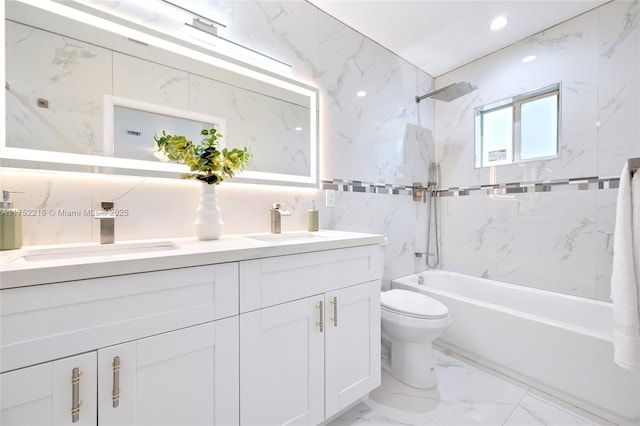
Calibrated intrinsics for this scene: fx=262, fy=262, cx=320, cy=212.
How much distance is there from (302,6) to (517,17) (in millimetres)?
1609

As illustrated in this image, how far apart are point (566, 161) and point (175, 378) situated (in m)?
2.79

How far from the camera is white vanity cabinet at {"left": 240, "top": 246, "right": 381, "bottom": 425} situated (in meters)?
1.02

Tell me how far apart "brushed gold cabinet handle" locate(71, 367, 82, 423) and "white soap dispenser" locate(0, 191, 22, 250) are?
0.59m

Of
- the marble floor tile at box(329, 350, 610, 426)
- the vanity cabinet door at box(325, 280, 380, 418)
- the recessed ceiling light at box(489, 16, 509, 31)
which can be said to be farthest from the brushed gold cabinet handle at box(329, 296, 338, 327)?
the recessed ceiling light at box(489, 16, 509, 31)

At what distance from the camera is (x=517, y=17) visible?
6.45 ft

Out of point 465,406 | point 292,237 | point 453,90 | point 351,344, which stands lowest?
point 465,406

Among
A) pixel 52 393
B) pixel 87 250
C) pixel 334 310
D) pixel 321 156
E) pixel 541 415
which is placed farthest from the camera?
pixel 321 156

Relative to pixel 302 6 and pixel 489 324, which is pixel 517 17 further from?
pixel 489 324

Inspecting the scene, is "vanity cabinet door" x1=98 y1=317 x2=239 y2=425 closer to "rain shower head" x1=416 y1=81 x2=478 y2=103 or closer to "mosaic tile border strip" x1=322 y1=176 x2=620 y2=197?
"mosaic tile border strip" x1=322 y1=176 x2=620 y2=197

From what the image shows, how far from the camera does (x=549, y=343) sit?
5.19ft

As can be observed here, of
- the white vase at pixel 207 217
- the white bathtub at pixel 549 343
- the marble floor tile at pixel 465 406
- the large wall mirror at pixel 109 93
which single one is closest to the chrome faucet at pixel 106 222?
the large wall mirror at pixel 109 93

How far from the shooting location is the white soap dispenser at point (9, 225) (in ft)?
3.03

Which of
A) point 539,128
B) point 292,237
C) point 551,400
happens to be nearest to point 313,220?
point 292,237

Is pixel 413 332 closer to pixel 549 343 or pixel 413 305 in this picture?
pixel 413 305
